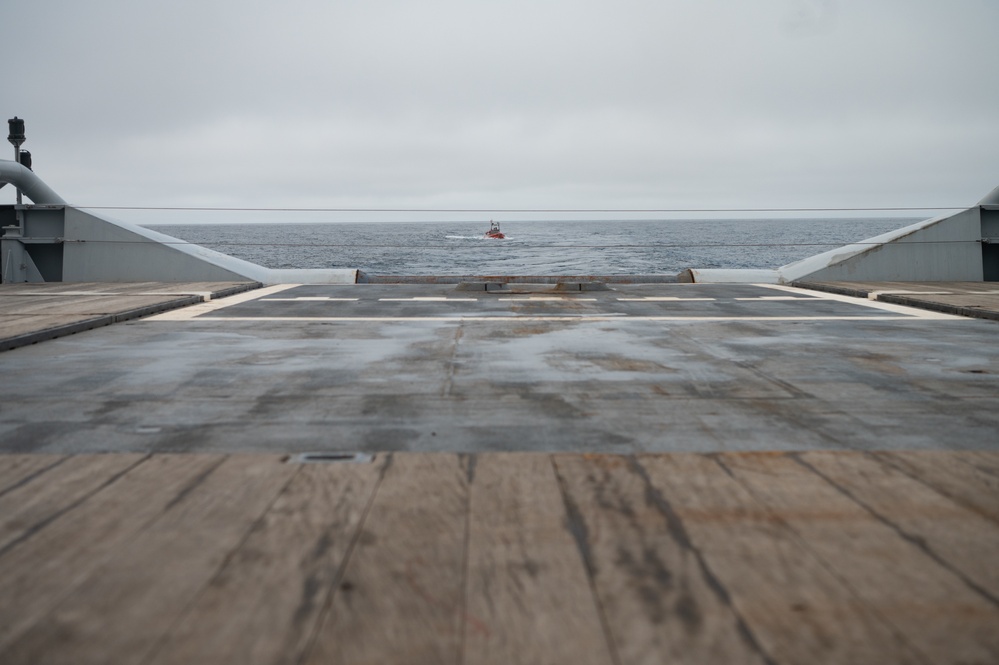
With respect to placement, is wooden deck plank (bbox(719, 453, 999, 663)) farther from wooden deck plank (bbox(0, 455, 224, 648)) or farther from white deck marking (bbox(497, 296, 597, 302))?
white deck marking (bbox(497, 296, 597, 302))

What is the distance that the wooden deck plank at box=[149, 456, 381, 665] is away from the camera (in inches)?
61.1

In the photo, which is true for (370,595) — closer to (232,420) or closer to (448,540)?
(448,540)

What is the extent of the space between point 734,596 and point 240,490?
159cm

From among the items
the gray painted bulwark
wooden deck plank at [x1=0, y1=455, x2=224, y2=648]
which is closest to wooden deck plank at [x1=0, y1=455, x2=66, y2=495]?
wooden deck plank at [x1=0, y1=455, x2=224, y2=648]

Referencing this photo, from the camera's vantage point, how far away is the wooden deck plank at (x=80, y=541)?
173 centimetres

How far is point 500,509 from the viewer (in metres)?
2.30

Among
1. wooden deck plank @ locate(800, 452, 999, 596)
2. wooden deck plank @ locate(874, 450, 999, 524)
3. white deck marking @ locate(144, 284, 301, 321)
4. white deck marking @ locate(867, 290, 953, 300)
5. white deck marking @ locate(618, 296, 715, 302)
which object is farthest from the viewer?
white deck marking @ locate(618, 296, 715, 302)

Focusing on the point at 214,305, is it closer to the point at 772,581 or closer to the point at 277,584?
the point at 277,584

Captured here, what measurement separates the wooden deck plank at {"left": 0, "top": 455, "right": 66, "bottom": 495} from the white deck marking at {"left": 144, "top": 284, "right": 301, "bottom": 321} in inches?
196

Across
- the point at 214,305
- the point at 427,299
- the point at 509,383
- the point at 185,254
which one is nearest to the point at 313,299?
the point at 214,305

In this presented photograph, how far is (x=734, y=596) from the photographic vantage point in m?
1.75

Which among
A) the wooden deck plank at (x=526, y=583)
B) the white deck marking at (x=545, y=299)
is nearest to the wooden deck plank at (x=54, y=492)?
the wooden deck plank at (x=526, y=583)

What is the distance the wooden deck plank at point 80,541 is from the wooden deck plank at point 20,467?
344mm

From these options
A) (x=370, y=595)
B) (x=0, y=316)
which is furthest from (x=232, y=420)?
(x=0, y=316)
